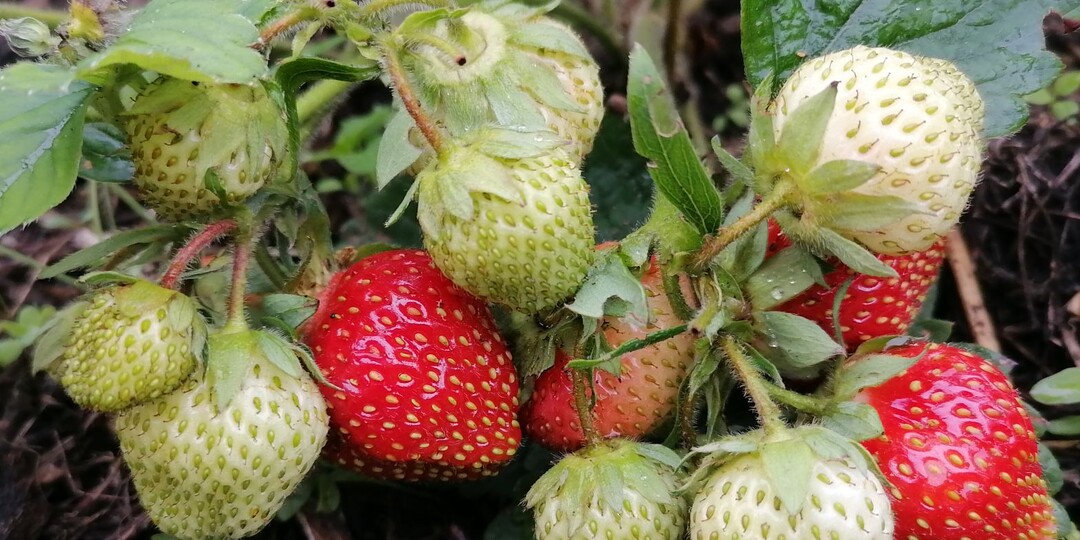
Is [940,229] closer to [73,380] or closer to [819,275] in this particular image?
[819,275]

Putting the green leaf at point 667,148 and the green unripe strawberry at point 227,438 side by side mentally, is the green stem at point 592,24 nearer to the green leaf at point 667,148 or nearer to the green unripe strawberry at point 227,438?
the green leaf at point 667,148

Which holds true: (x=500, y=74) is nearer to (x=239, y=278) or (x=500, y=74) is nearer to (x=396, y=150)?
(x=396, y=150)

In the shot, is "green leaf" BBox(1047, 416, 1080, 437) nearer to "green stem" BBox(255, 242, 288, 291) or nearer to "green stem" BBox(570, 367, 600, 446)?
"green stem" BBox(570, 367, 600, 446)

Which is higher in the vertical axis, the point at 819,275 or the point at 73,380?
the point at 819,275

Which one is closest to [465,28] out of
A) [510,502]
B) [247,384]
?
[247,384]

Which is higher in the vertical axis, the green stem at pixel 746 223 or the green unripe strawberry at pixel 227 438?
the green stem at pixel 746 223

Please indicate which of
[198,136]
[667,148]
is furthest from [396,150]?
[667,148]

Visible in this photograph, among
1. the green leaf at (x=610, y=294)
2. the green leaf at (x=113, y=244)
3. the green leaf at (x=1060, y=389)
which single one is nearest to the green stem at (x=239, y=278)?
the green leaf at (x=113, y=244)
